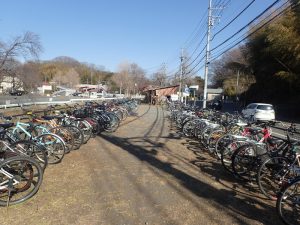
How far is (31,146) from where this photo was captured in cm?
614

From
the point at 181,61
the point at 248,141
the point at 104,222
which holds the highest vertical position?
the point at 181,61

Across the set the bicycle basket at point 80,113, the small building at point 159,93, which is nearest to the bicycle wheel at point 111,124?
the bicycle basket at point 80,113

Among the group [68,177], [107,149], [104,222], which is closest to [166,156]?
[107,149]

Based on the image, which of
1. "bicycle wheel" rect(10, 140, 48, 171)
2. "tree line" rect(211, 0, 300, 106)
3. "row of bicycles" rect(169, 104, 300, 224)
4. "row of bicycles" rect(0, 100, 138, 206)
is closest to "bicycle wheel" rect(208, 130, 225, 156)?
"row of bicycles" rect(169, 104, 300, 224)

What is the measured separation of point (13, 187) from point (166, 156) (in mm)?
4223

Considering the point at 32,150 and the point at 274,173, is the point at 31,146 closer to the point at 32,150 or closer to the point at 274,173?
the point at 32,150

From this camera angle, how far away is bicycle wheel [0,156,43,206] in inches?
179

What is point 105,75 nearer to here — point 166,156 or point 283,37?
point 283,37

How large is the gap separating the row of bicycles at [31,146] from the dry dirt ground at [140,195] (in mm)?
241

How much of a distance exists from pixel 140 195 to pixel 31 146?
2.35 m

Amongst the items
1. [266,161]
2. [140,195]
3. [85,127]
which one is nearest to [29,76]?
[85,127]

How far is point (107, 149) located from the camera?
8.87 metres

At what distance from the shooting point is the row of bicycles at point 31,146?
182 inches

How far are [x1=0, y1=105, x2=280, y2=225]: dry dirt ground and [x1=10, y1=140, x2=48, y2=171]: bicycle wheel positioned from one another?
264mm
